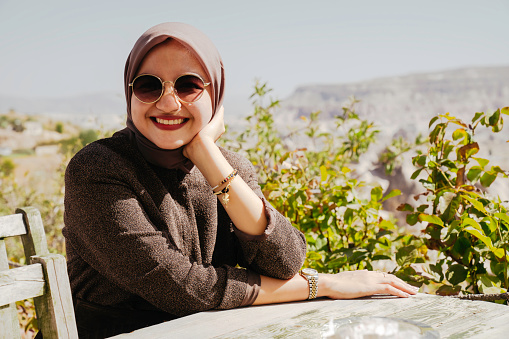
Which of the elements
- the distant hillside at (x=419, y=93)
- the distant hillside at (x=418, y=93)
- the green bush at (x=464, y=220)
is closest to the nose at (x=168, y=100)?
the green bush at (x=464, y=220)

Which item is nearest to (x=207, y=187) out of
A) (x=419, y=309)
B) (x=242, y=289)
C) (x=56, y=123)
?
(x=242, y=289)

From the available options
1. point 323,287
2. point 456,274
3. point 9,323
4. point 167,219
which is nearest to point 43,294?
point 9,323

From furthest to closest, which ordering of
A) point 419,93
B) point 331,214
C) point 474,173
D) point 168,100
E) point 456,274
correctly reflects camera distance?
1. point 419,93
2. point 331,214
3. point 474,173
4. point 456,274
5. point 168,100

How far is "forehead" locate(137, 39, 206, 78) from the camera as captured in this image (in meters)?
1.44

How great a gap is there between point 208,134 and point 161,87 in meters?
0.25

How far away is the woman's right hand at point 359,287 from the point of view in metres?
1.43

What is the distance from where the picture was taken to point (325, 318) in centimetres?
123

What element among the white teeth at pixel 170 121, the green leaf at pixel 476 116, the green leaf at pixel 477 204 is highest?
the white teeth at pixel 170 121

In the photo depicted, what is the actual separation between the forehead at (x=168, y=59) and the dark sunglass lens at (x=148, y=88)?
0.10 ft

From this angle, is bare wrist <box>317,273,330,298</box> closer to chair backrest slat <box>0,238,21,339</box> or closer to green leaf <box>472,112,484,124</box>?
chair backrest slat <box>0,238,21,339</box>

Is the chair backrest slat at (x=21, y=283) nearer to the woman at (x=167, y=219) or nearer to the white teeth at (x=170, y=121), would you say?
the woman at (x=167, y=219)

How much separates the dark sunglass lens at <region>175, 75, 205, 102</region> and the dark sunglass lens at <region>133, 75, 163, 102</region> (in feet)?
0.20

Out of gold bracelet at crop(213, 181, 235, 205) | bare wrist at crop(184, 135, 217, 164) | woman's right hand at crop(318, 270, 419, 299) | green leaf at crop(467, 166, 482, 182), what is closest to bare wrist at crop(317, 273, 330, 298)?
woman's right hand at crop(318, 270, 419, 299)

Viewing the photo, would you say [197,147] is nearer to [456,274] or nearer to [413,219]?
[413,219]
